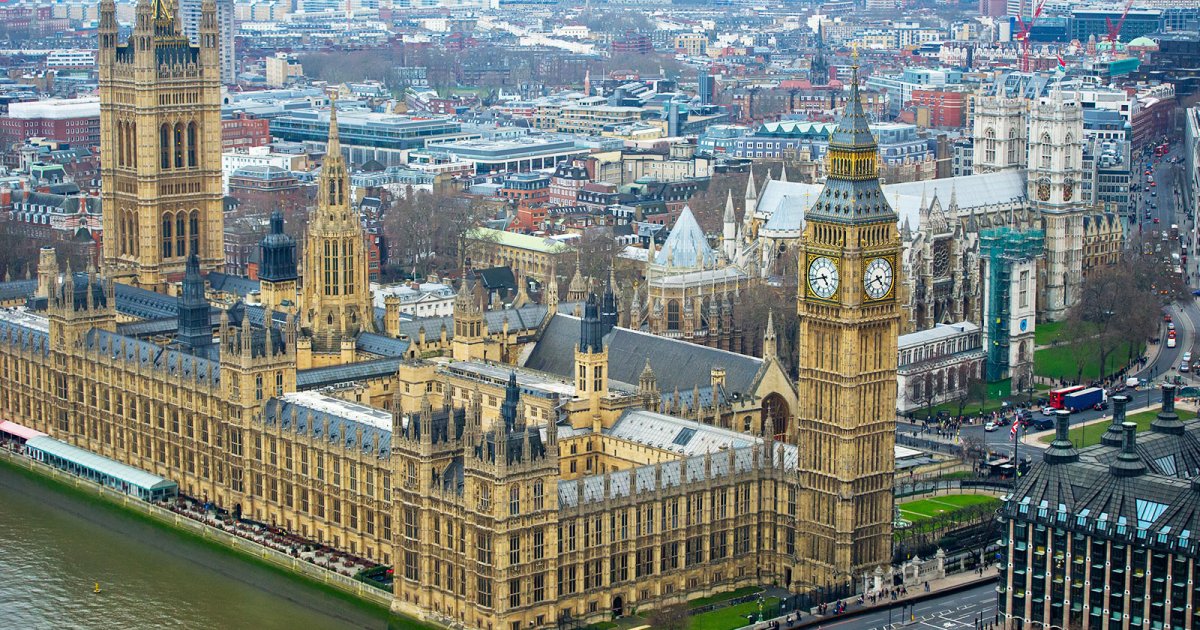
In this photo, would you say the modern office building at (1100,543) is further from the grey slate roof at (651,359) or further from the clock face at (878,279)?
the grey slate roof at (651,359)

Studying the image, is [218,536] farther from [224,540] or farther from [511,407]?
[511,407]

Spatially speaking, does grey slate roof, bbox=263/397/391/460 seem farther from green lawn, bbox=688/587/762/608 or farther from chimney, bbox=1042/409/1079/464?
chimney, bbox=1042/409/1079/464

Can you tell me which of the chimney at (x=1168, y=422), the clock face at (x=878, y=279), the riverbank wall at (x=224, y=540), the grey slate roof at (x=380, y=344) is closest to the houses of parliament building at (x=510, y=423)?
the clock face at (x=878, y=279)

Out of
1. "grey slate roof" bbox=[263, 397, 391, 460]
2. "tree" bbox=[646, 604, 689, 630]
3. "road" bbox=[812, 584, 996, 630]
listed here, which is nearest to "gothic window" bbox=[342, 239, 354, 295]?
"grey slate roof" bbox=[263, 397, 391, 460]

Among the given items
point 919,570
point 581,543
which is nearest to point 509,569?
point 581,543

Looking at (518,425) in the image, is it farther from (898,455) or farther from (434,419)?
(898,455)

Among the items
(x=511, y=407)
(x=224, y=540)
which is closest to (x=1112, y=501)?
(x=511, y=407)
